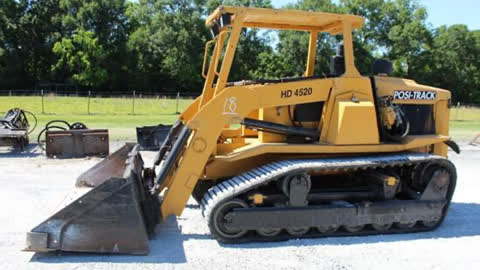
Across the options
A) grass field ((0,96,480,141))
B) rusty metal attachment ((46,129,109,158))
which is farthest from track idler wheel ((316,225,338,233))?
grass field ((0,96,480,141))

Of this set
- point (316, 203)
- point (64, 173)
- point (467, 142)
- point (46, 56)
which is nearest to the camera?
point (316, 203)

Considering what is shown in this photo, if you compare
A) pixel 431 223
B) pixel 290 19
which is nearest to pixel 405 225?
pixel 431 223

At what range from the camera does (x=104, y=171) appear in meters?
7.11

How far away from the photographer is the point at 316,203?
6.10 metres

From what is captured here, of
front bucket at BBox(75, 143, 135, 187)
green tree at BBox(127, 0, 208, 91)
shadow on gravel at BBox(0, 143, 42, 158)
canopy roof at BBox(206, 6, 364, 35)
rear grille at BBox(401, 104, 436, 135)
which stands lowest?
shadow on gravel at BBox(0, 143, 42, 158)

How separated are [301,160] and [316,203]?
63cm

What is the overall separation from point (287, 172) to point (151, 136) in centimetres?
586

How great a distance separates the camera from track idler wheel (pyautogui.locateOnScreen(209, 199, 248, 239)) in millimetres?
5543

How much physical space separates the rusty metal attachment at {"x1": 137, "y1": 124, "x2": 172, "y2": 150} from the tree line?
4612cm

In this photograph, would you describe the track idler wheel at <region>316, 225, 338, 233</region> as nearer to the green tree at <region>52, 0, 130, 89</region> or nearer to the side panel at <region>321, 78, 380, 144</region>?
the side panel at <region>321, 78, 380, 144</region>

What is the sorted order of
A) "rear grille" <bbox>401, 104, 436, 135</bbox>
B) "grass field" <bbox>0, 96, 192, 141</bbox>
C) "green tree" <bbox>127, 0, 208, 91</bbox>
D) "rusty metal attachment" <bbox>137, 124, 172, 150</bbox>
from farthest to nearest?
1. "green tree" <bbox>127, 0, 208, 91</bbox>
2. "grass field" <bbox>0, 96, 192, 141</bbox>
3. "rusty metal attachment" <bbox>137, 124, 172, 150</bbox>
4. "rear grille" <bbox>401, 104, 436, 135</bbox>

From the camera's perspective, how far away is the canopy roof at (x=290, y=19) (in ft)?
19.6

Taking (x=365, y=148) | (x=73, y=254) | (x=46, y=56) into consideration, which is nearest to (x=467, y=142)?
(x=365, y=148)

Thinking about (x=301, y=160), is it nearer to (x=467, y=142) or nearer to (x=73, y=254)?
(x=73, y=254)
